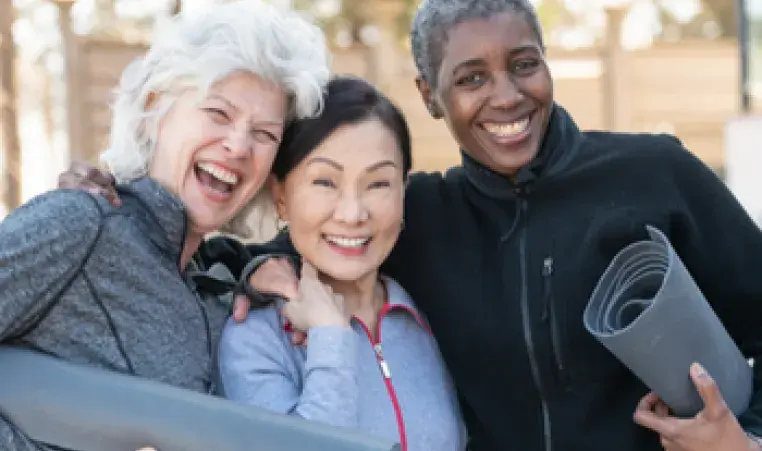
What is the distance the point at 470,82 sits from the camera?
84.8 inches

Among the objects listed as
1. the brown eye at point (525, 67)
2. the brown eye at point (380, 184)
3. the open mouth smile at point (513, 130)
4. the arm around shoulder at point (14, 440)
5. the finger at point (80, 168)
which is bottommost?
the arm around shoulder at point (14, 440)

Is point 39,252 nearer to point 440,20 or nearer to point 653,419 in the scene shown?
point 440,20

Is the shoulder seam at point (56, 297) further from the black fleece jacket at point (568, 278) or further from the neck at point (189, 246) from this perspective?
the black fleece jacket at point (568, 278)

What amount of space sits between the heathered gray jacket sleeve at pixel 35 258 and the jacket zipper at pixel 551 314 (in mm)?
912

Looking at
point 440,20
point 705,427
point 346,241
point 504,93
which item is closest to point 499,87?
point 504,93

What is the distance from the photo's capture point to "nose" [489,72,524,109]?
2.11 m

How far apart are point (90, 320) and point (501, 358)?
85 centimetres

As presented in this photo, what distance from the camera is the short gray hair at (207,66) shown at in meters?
2.02

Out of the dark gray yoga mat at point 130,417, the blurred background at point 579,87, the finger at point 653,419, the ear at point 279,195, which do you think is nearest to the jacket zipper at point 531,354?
the finger at point 653,419

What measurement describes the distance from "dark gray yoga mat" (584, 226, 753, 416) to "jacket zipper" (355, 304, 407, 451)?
418 millimetres

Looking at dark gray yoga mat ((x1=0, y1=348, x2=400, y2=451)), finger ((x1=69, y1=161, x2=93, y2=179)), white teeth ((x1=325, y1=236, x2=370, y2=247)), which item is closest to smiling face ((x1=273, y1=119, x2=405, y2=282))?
white teeth ((x1=325, y1=236, x2=370, y2=247))

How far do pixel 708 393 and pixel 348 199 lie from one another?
0.78 meters

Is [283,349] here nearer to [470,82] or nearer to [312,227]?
[312,227]

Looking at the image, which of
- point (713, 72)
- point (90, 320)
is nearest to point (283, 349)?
point (90, 320)
